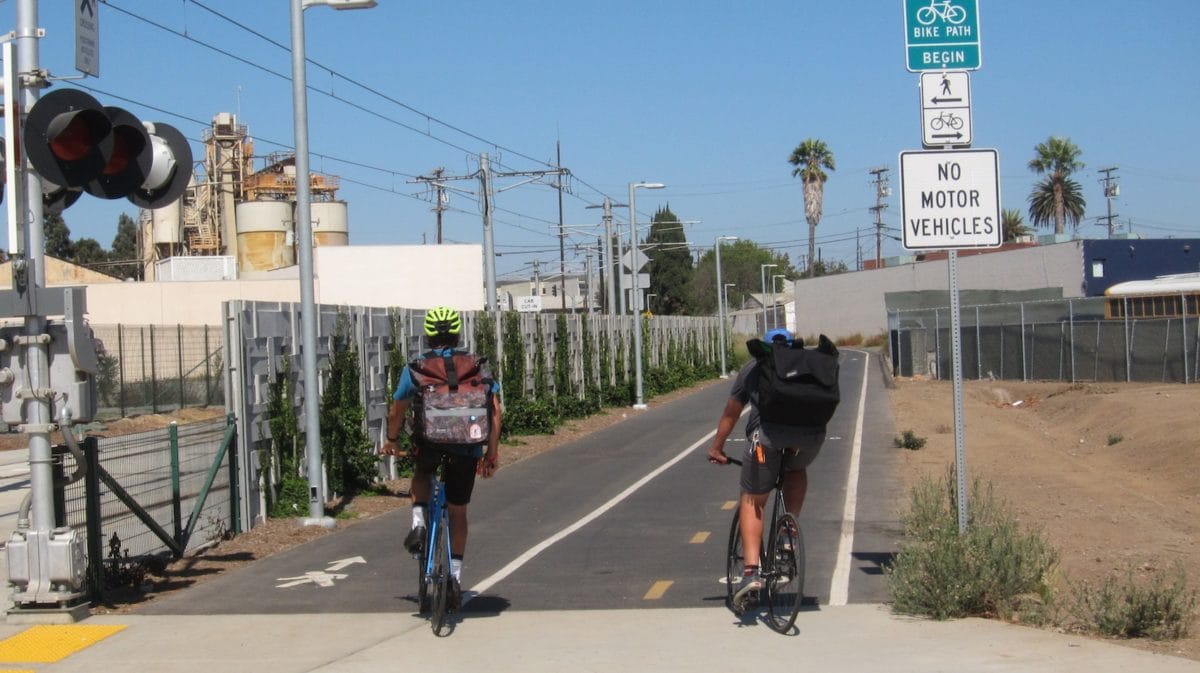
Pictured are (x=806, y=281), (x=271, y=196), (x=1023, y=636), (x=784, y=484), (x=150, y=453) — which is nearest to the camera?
(x=1023, y=636)

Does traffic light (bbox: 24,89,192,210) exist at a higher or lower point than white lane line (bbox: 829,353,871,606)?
higher

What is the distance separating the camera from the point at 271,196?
60.9 meters

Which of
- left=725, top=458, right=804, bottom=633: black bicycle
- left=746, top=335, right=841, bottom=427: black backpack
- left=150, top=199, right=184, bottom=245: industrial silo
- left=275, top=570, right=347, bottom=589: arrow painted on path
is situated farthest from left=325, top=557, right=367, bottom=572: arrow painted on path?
left=150, top=199, right=184, bottom=245: industrial silo

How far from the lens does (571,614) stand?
8641mm

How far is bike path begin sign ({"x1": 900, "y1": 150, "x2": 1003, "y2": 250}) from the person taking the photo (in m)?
8.98

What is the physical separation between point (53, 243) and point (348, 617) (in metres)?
90.0

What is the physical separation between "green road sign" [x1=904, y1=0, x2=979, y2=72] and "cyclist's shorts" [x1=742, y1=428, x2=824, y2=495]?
9.91 feet

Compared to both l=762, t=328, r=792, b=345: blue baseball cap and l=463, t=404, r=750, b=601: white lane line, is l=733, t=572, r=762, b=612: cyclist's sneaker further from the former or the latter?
l=463, t=404, r=750, b=601: white lane line

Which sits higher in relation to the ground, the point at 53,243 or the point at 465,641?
the point at 53,243

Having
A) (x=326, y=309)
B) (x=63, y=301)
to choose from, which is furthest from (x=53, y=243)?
(x=63, y=301)

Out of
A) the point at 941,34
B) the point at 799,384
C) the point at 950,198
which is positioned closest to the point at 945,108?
the point at 941,34

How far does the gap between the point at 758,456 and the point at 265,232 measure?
52089 mm

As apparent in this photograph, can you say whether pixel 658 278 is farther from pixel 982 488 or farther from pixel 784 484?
pixel 784 484

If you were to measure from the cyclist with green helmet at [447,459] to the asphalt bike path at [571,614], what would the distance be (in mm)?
584
